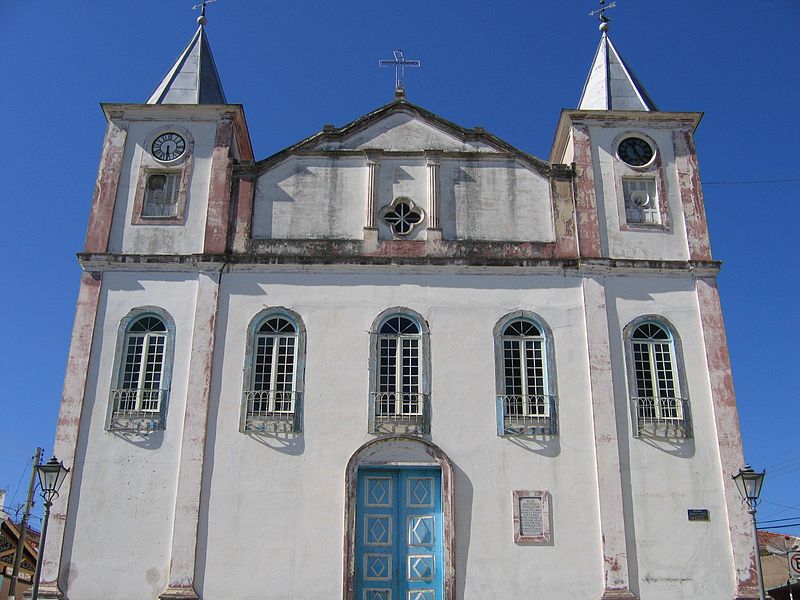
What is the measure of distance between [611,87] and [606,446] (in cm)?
956

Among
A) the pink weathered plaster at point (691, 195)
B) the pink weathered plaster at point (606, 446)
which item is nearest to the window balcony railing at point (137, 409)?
the pink weathered plaster at point (606, 446)

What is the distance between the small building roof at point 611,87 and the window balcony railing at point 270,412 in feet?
35.4

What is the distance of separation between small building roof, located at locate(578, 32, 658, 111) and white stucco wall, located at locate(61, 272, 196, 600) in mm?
11479

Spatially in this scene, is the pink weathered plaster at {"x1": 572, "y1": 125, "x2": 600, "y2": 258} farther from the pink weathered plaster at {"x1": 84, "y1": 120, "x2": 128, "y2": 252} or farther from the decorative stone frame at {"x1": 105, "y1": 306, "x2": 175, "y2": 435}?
the pink weathered plaster at {"x1": 84, "y1": 120, "x2": 128, "y2": 252}

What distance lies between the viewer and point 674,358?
18.2m

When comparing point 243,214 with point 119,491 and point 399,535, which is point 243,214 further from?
point 399,535

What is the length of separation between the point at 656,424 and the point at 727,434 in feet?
4.90

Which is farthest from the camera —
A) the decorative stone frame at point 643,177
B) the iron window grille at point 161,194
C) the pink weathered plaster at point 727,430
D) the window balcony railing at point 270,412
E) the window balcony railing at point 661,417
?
the iron window grille at point 161,194

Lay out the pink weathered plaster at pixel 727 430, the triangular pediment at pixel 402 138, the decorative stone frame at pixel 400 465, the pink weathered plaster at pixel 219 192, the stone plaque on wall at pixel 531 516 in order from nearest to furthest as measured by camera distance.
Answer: the decorative stone frame at pixel 400 465 < the pink weathered plaster at pixel 727 430 < the stone plaque on wall at pixel 531 516 < the pink weathered plaster at pixel 219 192 < the triangular pediment at pixel 402 138

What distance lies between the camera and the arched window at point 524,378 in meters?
17.5

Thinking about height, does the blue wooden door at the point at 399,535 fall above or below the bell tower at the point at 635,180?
below

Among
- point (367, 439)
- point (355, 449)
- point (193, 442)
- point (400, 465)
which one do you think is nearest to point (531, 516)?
point (400, 465)

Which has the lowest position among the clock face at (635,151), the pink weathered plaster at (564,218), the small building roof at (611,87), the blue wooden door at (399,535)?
the blue wooden door at (399,535)

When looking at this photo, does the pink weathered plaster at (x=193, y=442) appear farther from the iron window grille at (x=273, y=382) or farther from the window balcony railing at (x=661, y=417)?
the window balcony railing at (x=661, y=417)
